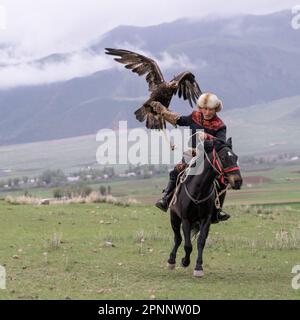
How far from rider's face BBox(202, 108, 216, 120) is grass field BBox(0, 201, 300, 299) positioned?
9.20ft

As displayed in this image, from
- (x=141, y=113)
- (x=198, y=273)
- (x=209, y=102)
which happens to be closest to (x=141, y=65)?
(x=141, y=113)

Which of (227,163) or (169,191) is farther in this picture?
(169,191)

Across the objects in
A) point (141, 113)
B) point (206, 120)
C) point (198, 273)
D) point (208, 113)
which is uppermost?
point (141, 113)

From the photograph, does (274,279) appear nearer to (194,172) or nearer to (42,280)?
(194,172)

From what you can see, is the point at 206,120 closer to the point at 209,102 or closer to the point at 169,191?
the point at 209,102

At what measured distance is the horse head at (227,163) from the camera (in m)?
11.8

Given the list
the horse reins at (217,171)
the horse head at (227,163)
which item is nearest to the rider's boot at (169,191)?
the horse reins at (217,171)

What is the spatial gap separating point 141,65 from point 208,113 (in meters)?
1.92

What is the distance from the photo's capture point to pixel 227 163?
11.9 metres

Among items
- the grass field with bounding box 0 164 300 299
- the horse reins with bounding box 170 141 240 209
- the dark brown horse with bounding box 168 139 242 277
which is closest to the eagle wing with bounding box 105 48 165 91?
the horse reins with bounding box 170 141 240 209

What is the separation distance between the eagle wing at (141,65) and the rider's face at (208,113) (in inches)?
56.6
